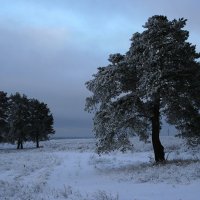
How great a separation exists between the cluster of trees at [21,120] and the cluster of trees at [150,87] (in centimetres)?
5461

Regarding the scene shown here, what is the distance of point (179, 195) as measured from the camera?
48.2ft

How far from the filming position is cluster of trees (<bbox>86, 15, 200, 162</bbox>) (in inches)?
981

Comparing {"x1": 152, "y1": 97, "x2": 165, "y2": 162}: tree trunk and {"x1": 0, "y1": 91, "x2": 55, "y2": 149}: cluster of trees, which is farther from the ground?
{"x1": 0, "y1": 91, "x2": 55, "y2": 149}: cluster of trees

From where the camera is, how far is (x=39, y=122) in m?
86.2

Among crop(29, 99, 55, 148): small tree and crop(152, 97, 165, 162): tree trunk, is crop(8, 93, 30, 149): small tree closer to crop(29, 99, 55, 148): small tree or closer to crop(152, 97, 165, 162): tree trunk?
crop(29, 99, 55, 148): small tree

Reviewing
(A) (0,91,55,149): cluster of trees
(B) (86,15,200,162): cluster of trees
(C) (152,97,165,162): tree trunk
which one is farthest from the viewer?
(A) (0,91,55,149): cluster of trees

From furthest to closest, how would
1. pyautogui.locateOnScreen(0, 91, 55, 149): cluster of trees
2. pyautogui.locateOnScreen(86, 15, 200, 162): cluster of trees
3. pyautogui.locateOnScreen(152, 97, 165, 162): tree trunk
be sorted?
pyautogui.locateOnScreen(0, 91, 55, 149): cluster of trees
pyautogui.locateOnScreen(152, 97, 165, 162): tree trunk
pyautogui.locateOnScreen(86, 15, 200, 162): cluster of trees

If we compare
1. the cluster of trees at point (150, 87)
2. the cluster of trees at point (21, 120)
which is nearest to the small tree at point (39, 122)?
the cluster of trees at point (21, 120)

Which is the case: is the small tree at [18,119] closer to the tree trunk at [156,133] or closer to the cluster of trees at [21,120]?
the cluster of trees at [21,120]

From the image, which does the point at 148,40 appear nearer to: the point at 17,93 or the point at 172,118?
the point at 172,118

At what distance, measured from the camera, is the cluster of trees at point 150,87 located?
2491cm

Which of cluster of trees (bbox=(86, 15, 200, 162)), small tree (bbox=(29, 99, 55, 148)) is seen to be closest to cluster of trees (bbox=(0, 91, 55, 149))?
small tree (bbox=(29, 99, 55, 148))

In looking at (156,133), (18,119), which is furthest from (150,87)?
(18,119)

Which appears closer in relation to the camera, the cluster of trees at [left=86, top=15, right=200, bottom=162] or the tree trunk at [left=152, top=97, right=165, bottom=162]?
the cluster of trees at [left=86, top=15, right=200, bottom=162]
